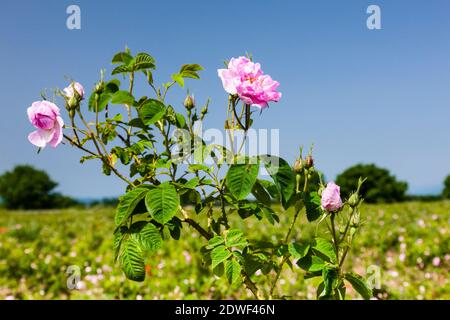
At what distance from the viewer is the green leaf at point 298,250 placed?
1820 mm

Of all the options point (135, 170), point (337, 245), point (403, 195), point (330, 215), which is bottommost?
point (403, 195)

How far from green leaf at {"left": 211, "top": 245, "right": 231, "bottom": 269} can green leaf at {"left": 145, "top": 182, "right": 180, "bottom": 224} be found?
0.80 ft

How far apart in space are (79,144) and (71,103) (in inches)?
6.4

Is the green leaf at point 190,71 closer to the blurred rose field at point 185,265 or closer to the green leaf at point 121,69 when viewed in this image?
the green leaf at point 121,69

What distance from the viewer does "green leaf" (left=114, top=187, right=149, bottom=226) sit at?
169 cm

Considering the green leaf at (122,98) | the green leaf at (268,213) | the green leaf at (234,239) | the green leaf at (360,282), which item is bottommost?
the green leaf at (360,282)

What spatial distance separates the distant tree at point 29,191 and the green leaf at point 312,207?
36.4 meters

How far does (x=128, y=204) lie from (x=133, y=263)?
0.69 ft

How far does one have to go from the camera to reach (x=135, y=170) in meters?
2.12

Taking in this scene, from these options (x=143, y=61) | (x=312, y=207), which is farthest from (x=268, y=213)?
(x=143, y=61)

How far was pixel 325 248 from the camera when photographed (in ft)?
6.20

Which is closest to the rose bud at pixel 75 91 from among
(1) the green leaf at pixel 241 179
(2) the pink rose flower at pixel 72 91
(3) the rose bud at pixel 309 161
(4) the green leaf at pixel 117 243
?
(2) the pink rose flower at pixel 72 91
